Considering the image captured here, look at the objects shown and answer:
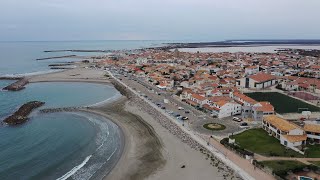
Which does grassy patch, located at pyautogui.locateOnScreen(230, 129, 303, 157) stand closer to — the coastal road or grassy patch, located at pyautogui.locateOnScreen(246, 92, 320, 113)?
the coastal road

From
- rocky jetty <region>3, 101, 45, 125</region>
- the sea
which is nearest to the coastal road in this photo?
the sea

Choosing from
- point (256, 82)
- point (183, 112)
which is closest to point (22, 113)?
point (183, 112)

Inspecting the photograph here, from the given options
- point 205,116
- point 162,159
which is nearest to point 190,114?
point 205,116

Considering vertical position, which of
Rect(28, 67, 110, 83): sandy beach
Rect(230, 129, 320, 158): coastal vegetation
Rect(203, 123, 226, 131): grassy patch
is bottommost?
Rect(230, 129, 320, 158): coastal vegetation

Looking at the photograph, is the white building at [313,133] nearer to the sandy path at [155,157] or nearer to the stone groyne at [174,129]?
the stone groyne at [174,129]

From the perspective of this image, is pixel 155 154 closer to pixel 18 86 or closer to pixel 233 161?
pixel 233 161

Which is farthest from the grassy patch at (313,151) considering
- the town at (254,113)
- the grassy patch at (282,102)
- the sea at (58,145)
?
the sea at (58,145)
